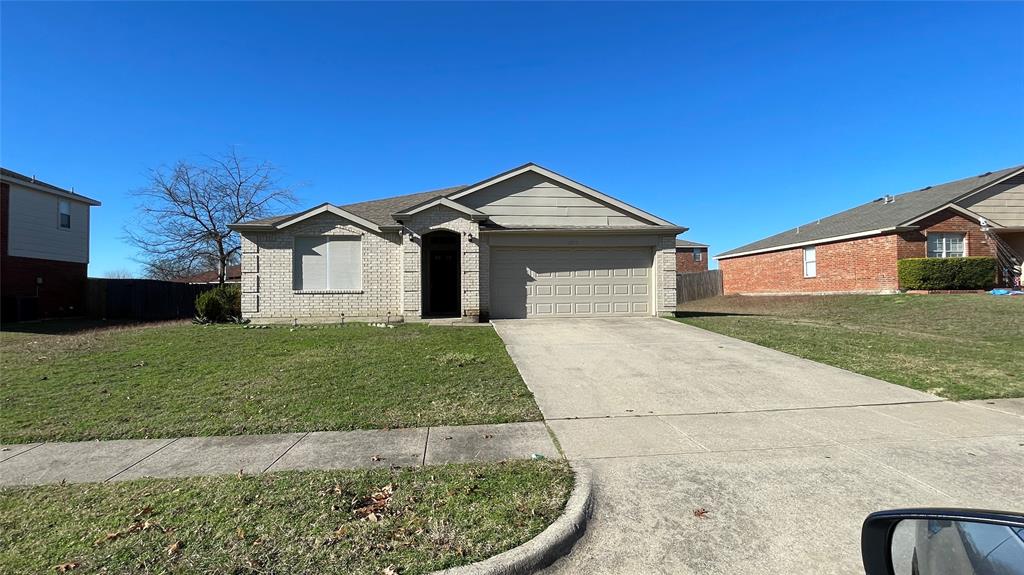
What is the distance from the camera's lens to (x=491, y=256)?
1401cm

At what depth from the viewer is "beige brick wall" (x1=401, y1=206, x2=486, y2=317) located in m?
13.4

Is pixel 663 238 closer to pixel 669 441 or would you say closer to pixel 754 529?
pixel 669 441

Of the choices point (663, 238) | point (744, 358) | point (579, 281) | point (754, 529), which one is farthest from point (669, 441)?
point (663, 238)

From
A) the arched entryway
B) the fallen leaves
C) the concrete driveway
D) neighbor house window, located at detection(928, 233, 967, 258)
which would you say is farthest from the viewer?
neighbor house window, located at detection(928, 233, 967, 258)

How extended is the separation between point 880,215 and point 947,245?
10.3ft

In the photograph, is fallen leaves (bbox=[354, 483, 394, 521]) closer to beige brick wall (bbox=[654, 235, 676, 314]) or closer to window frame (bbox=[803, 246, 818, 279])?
beige brick wall (bbox=[654, 235, 676, 314])

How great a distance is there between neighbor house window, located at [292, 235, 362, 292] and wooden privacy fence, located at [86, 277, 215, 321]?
10.2 metres

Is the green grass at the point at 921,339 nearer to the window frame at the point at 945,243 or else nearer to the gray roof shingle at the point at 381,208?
the window frame at the point at 945,243

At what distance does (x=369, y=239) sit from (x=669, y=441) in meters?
11.7

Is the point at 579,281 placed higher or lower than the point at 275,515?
higher

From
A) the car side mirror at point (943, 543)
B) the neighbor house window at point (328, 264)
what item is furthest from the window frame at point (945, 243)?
the car side mirror at point (943, 543)

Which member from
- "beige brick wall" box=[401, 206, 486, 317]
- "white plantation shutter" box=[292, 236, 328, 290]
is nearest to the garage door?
"beige brick wall" box=[401, 206, 486, 317]

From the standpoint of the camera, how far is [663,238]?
1434 cm

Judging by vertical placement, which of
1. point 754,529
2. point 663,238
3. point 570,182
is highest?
point 570,182
